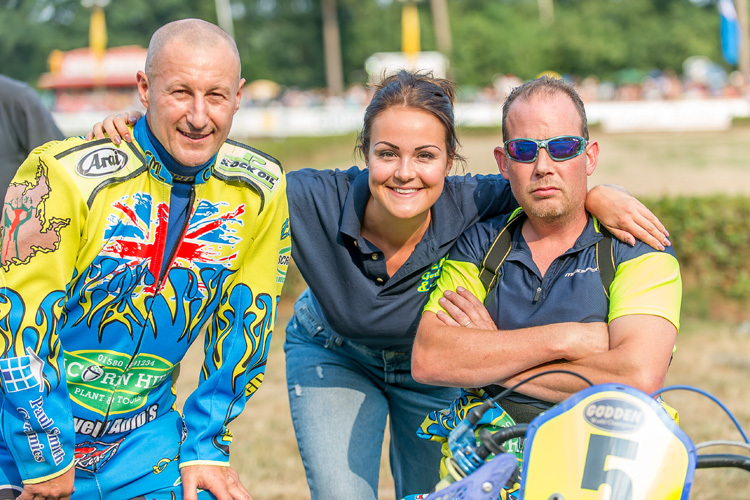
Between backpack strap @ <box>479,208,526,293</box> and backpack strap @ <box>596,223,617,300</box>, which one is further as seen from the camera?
backpack strap @ <box>479,208,526,293</box>

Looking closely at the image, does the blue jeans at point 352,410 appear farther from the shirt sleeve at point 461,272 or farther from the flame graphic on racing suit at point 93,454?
the flame graphic on racing suit at point 93,454

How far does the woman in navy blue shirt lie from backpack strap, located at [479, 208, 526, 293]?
14.5 inches

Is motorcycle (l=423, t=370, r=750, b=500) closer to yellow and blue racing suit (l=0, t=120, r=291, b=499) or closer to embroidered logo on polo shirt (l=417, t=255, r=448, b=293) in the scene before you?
yellow and blue racing suit (l=0, t=120, r=291, b=499)

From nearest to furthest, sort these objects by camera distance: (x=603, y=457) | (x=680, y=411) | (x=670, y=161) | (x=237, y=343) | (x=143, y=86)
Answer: (x=603, y=457)
(x=143, y=86)
(x=237, y=343)
(x=680, y=411)
(x=670, y=161)

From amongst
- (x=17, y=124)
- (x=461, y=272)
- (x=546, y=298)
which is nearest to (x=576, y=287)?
(x=546, y=298)

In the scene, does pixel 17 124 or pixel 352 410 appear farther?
pixel 17 124

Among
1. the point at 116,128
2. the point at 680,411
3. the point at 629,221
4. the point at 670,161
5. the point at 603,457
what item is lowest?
the point at 680,411

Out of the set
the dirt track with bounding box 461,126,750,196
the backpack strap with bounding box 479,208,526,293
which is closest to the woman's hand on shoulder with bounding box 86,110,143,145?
the backpack strap with bounding box 479,208,526,293

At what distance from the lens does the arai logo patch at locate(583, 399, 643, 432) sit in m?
2.20

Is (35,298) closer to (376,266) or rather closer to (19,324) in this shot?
(19,324)

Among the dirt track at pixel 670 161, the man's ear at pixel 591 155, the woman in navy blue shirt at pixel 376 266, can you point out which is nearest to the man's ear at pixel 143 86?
the woman in navy blue shirt at pixel 376 266

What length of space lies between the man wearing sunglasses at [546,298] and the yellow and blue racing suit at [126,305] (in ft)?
2.52

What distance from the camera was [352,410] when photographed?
13.0 ft

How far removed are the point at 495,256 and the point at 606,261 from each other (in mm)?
441
